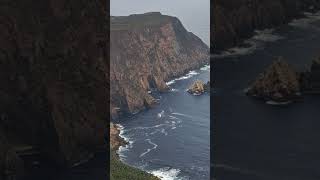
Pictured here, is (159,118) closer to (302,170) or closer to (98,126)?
(98,126)

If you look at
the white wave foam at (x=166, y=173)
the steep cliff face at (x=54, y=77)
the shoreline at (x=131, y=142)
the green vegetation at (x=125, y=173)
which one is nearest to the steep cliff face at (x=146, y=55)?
the shoreline at (x=131, y=142)

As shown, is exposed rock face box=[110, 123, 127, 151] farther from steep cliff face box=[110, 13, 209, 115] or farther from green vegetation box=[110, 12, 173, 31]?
green vegetation box=[110, 12, 173, 31]

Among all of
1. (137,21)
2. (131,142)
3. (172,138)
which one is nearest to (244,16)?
(172,138)

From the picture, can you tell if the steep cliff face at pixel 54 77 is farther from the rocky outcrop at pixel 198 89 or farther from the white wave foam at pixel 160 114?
the rocky outcrop at pixel 198 89

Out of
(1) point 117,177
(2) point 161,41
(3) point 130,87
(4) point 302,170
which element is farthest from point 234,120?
(2) point 161,41

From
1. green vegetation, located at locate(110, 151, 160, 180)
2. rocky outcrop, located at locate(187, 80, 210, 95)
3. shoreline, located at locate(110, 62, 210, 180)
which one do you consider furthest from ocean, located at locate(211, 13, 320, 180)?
rocky outcrop, located at locate(187, 80, 210, 95)
